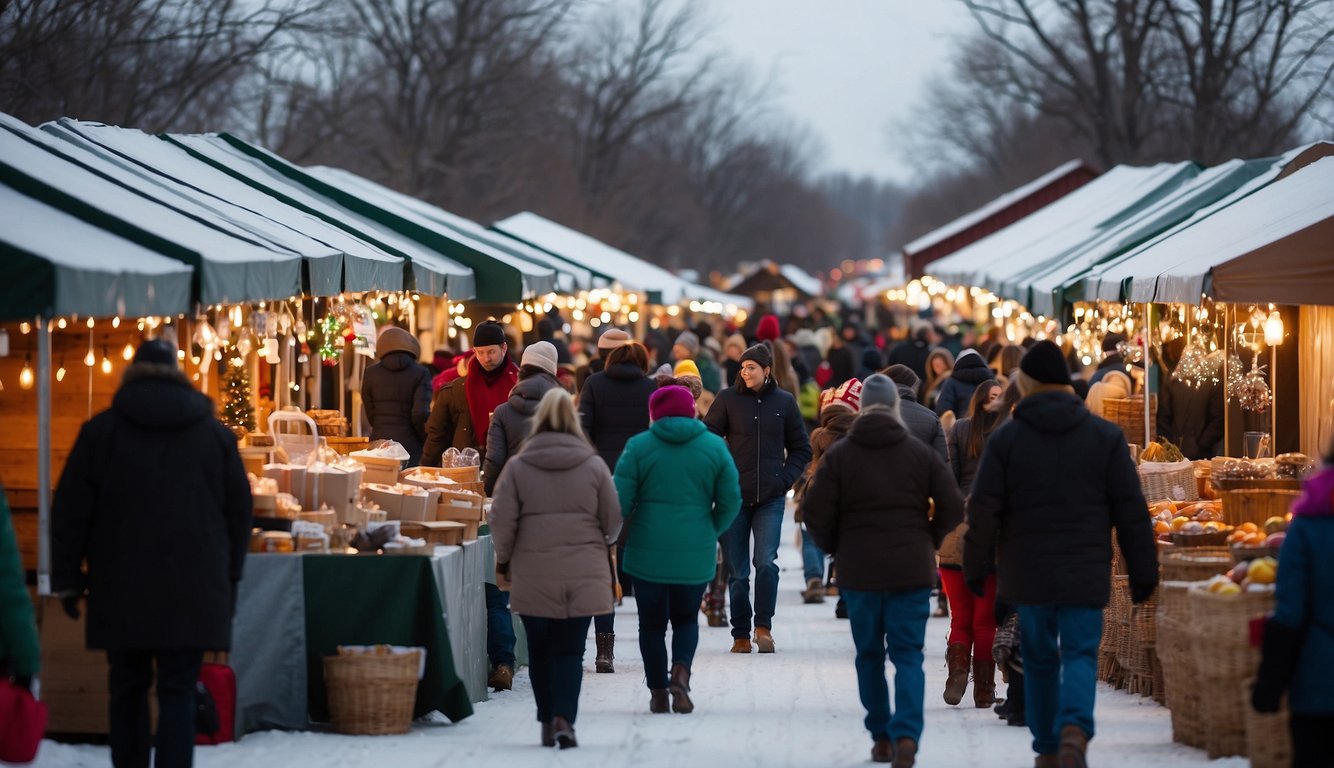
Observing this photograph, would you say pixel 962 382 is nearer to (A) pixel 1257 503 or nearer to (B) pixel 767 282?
(A) pixel 1257 503

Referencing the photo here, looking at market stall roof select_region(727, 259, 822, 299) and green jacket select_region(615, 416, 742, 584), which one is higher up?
market stall roof select_region(727, 259, 822, 299)

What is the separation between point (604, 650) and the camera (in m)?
10.5

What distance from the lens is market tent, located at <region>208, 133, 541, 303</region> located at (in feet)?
50.6

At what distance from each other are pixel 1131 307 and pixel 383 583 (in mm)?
9909

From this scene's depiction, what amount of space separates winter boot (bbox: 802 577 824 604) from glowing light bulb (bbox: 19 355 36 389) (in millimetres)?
6393

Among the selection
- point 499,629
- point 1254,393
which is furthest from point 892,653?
point 1254,393

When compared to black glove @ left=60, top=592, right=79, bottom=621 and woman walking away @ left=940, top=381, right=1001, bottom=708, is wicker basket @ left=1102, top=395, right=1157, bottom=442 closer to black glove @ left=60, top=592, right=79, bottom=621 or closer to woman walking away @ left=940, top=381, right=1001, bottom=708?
→ woman walking away @ left=940, top=381, right=1001, bottom=708

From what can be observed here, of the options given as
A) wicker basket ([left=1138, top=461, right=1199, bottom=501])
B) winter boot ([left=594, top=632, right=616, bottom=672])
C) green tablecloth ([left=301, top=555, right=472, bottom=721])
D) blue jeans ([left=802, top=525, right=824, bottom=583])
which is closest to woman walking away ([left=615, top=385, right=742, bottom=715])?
green tablecloth ([left=301, top=555, right=472, bottom=721])

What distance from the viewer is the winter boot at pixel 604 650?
10.5 metres

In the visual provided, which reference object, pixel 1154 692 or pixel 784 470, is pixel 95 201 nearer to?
pixel 784 470

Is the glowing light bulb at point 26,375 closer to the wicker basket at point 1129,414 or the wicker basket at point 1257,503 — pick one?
the wicker basket at point 1257,503

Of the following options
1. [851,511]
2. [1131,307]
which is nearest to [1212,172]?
[1131,307]

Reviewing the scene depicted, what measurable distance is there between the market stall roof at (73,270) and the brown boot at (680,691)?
9.72ft

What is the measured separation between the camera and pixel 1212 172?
1916cm
